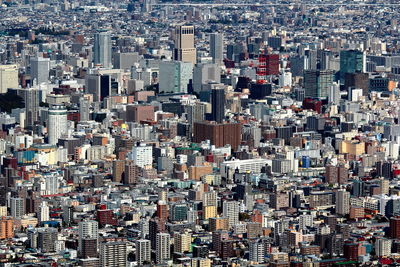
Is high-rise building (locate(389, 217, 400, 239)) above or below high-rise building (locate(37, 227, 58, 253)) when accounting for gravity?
above

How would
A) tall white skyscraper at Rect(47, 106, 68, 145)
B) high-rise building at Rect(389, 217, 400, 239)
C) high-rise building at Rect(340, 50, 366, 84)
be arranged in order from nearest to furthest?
high-rise building at Rect(389, 217, 400, 239) → tall white skyscraper at Rect(47, 106, 68, 145) → high-rise building at Rect(340, 50, 366, 84)

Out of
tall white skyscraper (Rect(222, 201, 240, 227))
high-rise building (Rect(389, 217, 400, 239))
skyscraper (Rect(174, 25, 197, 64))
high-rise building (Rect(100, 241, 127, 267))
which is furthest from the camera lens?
skyscraper (Rect(174, 25, 197, 64))

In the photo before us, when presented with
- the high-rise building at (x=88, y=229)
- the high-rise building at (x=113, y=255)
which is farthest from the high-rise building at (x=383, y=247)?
the high-rise building at (x=88, y=229)

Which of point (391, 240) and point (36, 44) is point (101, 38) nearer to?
point (36, 44)

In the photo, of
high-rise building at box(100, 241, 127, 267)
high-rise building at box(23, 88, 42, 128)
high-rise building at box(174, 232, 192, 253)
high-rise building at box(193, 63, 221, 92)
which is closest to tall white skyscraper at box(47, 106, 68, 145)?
high-rise building at box(23, 88, 42, 128)

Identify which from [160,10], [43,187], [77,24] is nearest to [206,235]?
[43,187]

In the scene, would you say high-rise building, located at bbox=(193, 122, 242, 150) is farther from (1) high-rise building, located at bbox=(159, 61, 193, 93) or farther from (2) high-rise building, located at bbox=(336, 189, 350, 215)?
(1) high-rise building, located at bbox=(159, 61, 193, 93)
